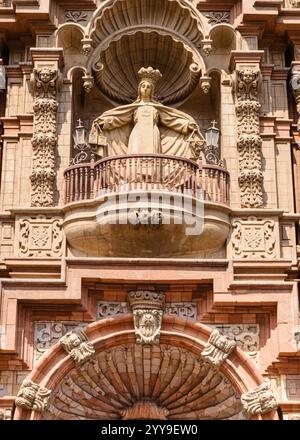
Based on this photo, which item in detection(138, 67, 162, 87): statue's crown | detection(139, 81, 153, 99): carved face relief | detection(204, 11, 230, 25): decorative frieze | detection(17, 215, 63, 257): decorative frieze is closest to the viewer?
detection(17, 215, 63, 257): decorative frieze

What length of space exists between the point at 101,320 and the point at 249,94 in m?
4.55

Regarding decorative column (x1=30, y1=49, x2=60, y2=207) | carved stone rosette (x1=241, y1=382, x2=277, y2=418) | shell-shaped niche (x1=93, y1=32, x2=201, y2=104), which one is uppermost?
shell-shaped niche (x1=93, y1=32, x2=201, y2=104)

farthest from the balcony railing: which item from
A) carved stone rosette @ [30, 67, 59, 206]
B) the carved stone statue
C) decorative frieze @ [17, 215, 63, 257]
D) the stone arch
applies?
the stone arch

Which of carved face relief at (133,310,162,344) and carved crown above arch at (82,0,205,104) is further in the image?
carved crown above arch at (82,0,205,104)

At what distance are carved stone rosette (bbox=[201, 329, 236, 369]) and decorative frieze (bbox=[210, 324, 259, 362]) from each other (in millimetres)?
214

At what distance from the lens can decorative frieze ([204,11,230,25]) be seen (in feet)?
49.1

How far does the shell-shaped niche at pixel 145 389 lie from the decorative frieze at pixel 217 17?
19.3 ft

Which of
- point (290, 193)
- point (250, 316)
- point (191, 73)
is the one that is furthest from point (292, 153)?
point (250, 316)

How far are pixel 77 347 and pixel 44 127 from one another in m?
3.73

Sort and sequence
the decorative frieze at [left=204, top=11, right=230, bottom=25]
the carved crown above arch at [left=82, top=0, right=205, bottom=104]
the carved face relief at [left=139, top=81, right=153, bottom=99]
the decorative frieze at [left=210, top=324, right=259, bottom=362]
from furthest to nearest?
the decorative frieze at [left=204, top=11, right=230, bottom=25], the carved crown above arch at [left=82, top=0, right=205, bottom=104], the carved face relief at [left=139, top=81, right=153, bottom=99], the decorative frieze at [left=210, top=324, right=259, bottom=362]

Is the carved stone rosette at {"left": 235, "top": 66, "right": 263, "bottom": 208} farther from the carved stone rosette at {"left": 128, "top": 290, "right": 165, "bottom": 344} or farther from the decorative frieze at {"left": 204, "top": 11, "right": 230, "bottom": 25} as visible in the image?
the carved stone rosette at {"left": 128, "top": 290, "right": 165, "bottom": 344}

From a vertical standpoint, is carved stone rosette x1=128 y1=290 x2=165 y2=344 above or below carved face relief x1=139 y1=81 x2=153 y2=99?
below

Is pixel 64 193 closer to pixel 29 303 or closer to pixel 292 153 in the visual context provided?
pixel 29 303

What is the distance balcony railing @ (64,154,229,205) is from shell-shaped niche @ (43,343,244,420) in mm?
2397
